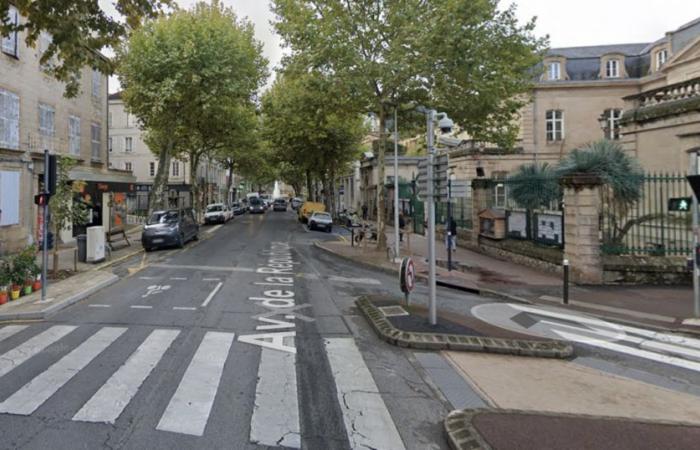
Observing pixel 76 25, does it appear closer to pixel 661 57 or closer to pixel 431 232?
pixel 431 232

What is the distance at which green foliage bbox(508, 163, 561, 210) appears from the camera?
1507 cm

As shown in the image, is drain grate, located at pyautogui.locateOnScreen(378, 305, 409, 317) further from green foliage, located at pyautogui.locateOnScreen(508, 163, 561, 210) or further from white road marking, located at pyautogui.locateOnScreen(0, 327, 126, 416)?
green foliage, located at pyautogui.locateOnScreen(508, 163, 561, 210)

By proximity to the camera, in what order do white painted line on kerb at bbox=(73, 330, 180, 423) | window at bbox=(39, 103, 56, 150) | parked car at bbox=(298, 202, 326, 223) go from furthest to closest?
parked car at bbox=(298, 202, 326, 223), window at bbox=(39, 103, 56, 150), white painted line on kerb at bbox=(73, 330, 180, 423)

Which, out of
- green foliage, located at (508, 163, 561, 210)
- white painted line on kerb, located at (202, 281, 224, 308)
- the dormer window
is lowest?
white painted line on kerb, located at (202, 281, 224, 308)

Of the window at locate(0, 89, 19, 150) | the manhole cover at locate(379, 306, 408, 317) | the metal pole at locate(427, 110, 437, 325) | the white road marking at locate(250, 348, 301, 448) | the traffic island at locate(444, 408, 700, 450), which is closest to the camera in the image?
the traffic island at locate(444, 408, 700, 450)

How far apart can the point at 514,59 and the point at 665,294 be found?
10.3m

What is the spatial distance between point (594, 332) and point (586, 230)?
4.97m

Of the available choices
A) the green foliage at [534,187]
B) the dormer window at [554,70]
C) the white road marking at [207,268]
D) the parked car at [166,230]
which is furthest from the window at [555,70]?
the white road marking at [207,268]

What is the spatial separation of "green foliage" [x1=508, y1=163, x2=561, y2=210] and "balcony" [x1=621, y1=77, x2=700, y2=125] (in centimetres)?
531

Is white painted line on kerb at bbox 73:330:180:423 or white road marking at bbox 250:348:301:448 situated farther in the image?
white painted line on kerb at bbox 73:330:180:423

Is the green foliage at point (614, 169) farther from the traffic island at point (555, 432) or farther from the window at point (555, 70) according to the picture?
the window at point (555, 70)

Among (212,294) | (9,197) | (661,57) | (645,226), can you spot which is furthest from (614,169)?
(661,57)

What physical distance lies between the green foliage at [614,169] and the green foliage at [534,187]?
0.98m

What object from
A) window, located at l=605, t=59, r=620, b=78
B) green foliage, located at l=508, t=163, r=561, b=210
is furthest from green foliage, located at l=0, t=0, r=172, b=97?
window, located at l=605, t=59, r=620, b=78
